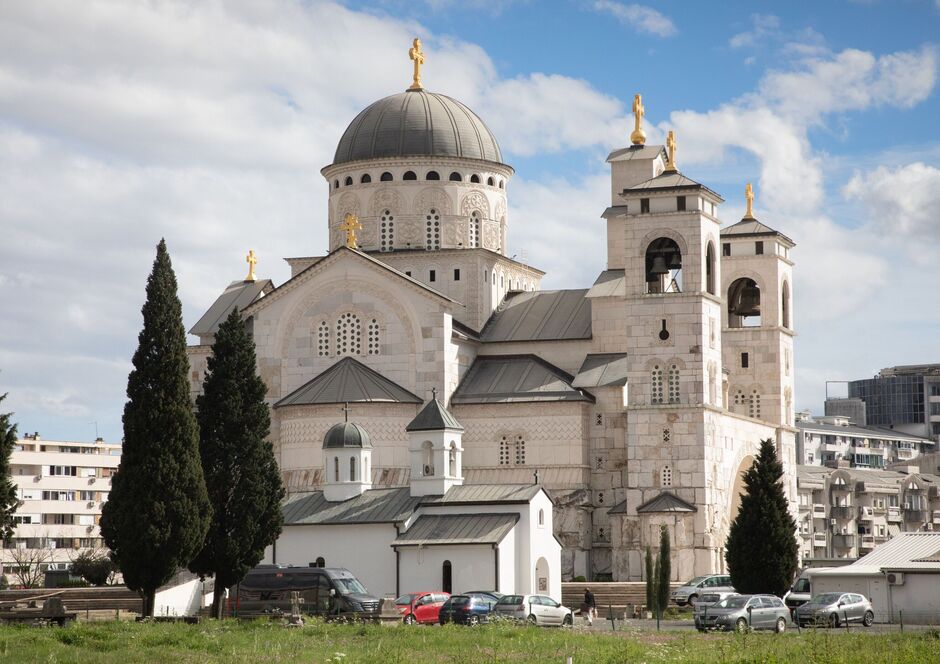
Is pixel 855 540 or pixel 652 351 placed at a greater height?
pixel 652 351

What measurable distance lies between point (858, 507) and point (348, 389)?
46418mm

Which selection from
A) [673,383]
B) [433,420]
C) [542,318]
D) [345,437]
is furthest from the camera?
[542,318]

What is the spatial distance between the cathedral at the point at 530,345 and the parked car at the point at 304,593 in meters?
9.98

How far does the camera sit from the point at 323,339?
7194cm

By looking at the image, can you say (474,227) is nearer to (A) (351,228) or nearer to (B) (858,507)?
(A) (351,228)

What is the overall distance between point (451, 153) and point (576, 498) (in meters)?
17.0

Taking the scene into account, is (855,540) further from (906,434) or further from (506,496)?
(506,496)

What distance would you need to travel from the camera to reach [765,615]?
147 ft

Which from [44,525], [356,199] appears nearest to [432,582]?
[356,199]

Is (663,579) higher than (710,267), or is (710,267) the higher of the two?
(710,267)

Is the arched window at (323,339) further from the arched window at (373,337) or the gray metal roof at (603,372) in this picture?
the gray metal roof at (603,372)

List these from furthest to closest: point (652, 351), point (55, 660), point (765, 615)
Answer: point (652, 351), point (765, 615), point (55, 660)

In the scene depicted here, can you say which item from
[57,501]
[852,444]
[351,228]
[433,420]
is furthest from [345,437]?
[852,444]

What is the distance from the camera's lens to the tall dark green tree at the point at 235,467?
49.3m
